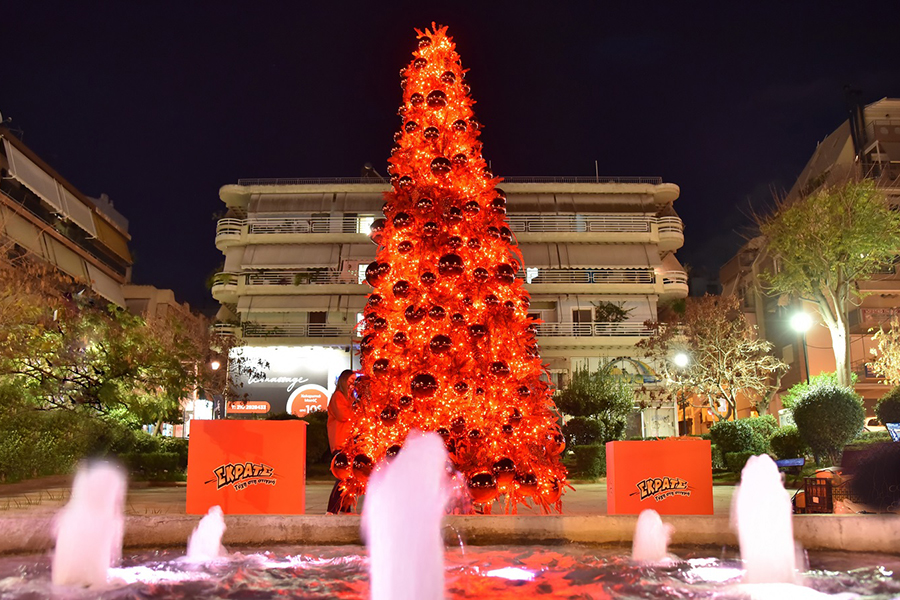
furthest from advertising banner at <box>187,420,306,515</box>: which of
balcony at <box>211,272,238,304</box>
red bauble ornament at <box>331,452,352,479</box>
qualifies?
balcony at <box>211,272,238,304</box>

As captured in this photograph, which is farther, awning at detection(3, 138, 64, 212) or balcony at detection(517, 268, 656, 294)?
balcony at detection(517, 268, 656, 294)

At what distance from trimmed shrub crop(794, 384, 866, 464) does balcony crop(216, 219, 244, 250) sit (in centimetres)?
2985

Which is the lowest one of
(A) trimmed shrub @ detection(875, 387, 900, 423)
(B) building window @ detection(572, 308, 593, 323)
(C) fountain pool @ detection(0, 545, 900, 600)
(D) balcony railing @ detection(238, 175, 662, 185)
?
(C) fountain pool @ detection(0, 545, 900, 600)

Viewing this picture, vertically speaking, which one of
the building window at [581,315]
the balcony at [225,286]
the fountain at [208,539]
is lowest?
the fountain at [208,539]

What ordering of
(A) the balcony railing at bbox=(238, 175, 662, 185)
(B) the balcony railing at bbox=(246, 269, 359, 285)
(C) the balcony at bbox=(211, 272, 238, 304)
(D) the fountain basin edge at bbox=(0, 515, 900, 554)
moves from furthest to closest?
(A) the balcony railing at bbox=(238, 175, 662, 185), (C) the balcony at bbox=(211, 272, 238, 304), (B) the balcony railing at bbox=(246, 269, 359, 285), (D) the fountain basin edge at bbox=(0, 515, 900, 554)

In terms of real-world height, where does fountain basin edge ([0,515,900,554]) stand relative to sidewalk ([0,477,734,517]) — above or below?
above

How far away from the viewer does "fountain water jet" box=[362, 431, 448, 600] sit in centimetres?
374

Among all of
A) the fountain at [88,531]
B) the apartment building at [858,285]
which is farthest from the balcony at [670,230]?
the fountain at [88,531]

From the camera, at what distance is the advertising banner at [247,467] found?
7223mm

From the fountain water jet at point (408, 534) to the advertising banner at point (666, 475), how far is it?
3.55 m

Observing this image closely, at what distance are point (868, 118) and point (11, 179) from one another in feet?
135

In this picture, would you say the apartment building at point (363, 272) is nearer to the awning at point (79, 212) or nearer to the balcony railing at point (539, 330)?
the balcony railing at point (539, 330)

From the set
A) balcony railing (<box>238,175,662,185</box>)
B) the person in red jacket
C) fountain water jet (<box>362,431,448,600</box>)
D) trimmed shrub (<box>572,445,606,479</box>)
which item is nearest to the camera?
fountain water jet (<box>362,431,448,600</box>)

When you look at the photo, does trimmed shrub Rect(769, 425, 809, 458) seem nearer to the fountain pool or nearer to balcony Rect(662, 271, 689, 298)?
the fountain pool
